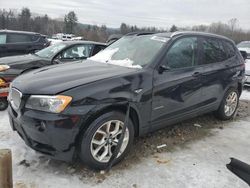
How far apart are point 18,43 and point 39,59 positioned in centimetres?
514

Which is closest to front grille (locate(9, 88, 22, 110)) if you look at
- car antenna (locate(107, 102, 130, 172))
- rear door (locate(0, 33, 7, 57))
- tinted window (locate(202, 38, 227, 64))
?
car antenna (locate(107, 102, 130, 172))

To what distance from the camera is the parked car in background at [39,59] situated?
5.84 metres

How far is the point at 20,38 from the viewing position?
448 inches

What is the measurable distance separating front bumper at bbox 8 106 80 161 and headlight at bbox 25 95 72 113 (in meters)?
0.06

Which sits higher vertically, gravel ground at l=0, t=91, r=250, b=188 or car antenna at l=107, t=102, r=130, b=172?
Result: car antenna at l=107, t=102, r=130, b=172

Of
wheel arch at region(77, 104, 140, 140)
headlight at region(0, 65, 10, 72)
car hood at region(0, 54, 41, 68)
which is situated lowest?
wheel arch at region(77, 104, 140, 140)

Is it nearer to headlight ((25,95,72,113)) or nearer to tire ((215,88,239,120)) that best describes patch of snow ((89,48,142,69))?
headlight ((25,95,72,113))

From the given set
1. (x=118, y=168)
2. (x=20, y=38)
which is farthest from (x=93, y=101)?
(x=20, y=38)

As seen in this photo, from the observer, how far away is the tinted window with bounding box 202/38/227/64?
5.01 m

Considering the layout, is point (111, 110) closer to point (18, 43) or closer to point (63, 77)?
point (63, 77)

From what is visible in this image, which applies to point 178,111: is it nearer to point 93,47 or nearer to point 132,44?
point 132,44

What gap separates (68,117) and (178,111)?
6.25 ft

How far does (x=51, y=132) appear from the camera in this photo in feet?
10.4

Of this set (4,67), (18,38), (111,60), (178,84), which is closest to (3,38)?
(18,38)
